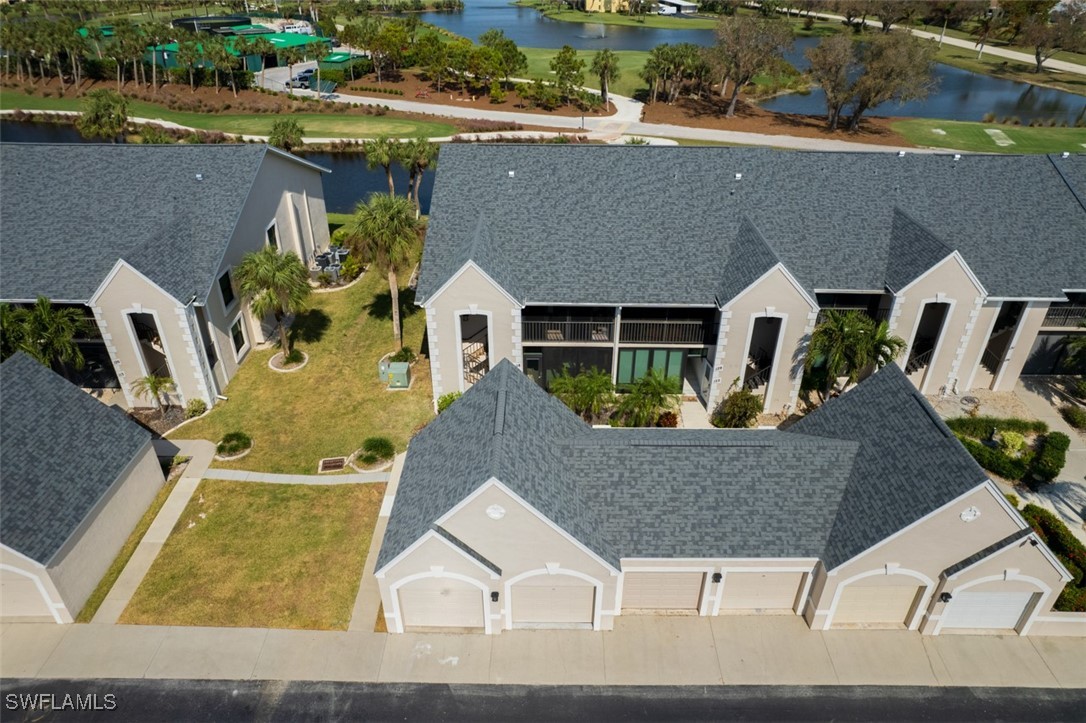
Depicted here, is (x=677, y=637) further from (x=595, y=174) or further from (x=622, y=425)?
(x=595, y=174)

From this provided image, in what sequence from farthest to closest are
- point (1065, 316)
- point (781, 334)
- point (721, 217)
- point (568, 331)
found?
point (1065, 316)
point (721, 217)
point (568, 331)
point (781, 334)

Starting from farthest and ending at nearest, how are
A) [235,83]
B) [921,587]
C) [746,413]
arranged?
[235,83] < [746,413] < [921,587]

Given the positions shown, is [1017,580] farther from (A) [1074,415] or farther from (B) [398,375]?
(B) [398,375]

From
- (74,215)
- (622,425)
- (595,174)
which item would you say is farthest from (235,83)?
(622,425)

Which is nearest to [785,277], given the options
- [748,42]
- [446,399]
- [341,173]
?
[446,399]

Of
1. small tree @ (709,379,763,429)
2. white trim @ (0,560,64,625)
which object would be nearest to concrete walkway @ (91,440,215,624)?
white trim @ (0,560,64,625)
